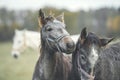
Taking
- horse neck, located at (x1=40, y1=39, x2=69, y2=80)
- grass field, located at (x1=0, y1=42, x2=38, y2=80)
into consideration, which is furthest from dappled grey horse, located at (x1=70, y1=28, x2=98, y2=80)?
grass field, located at (x1=0, y1=42, x2=38, y2=80)

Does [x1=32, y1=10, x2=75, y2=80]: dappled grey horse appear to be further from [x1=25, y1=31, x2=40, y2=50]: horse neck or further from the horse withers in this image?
[x1=25, y1=31, x2=40, y2=50]: horse neck

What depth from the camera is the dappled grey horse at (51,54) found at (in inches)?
308

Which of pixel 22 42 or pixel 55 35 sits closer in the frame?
pixel 55 35

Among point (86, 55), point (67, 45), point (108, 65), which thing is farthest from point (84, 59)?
point (108, 65)

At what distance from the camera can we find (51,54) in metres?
7.94

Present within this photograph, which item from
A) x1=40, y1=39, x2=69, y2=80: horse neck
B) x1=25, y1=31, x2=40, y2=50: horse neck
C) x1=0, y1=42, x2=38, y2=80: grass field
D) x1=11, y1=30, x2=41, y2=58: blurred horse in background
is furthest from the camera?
x1=0, y1=42, x2=38, y2=80: grass field

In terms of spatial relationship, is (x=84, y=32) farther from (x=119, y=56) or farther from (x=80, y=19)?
(x=80, y=19)

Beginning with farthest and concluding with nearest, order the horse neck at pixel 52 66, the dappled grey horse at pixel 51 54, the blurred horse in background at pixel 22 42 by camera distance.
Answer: the blurred horse in background at pixel 22 42 → the horse neck at pixel 52 66 → the dappled grey horse at pixel 51 54

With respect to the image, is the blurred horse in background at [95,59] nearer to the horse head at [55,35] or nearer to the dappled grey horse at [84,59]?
the dappled grey horse at [84,59]

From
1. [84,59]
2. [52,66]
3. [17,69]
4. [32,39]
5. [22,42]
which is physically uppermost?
[84,59]

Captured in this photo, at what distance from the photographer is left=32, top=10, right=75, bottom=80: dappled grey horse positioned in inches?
308

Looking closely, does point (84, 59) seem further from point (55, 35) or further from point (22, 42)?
point (22, 42)

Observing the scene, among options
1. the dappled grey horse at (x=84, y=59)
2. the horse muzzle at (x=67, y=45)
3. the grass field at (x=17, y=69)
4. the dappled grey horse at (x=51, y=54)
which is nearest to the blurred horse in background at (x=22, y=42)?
the grass field at (x=17, y=69)

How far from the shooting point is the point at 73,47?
24.7ft
